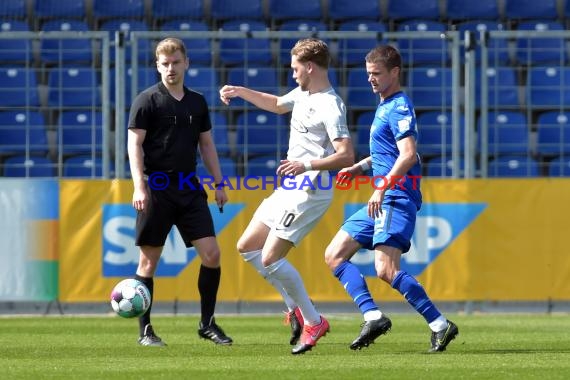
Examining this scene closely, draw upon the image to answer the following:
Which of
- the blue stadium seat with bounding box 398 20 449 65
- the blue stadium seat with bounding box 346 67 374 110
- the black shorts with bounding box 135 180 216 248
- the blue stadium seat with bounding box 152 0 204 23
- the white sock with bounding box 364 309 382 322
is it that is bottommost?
the white sock with bounding box 364 309 382 322

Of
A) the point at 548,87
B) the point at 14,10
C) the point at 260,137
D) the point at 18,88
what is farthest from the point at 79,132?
the point at 548,87

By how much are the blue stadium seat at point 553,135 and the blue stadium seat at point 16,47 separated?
18.4ft

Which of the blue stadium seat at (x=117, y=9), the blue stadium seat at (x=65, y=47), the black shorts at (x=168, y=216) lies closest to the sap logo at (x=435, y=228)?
the blue stadium seat at (x=65, y=47)

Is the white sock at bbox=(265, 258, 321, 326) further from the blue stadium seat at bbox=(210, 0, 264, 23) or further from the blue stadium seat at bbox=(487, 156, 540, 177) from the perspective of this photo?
the blue stadium seat at bbox=(210, 0, 264, 23)

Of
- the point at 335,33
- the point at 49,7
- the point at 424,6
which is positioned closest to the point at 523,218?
the point at 335,33

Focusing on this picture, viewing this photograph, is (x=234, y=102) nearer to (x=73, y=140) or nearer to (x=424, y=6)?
(x=73, y=140)

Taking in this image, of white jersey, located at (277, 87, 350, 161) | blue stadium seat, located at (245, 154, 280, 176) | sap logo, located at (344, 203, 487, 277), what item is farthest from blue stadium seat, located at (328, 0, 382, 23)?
white jersey, located at (277, 87, 350, 161)

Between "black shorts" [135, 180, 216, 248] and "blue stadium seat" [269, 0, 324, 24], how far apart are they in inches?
329

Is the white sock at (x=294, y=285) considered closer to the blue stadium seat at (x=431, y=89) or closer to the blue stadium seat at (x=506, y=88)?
the blue stadium seat at (x=431, y=89)

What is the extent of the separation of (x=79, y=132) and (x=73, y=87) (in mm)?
563

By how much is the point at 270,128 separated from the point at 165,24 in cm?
368

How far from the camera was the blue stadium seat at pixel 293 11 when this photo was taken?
17.4 m

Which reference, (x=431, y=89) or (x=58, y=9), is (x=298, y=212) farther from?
(x=58, y=9)

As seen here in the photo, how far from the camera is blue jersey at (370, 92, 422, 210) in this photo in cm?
830
